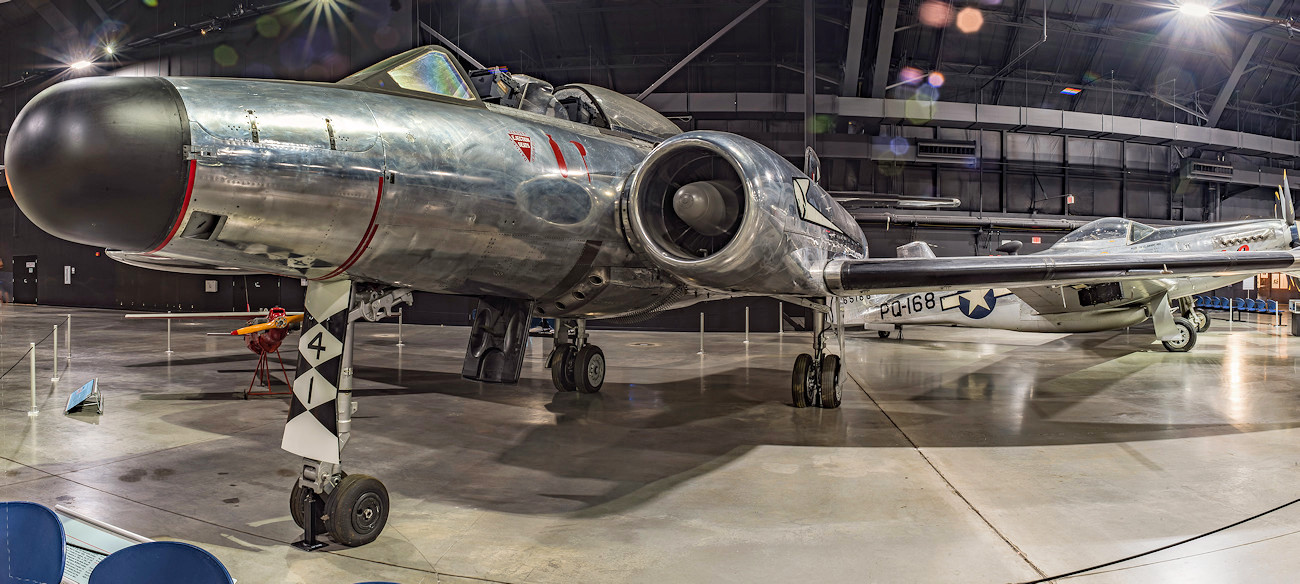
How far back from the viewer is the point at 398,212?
329 centimetres

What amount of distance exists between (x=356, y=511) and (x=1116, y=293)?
43.2 ft

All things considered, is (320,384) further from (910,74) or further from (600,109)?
(910,74)

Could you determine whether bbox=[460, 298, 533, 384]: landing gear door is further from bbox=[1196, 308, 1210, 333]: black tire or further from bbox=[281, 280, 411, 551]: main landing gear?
bbox=[1196, 308, 1210, 333]: black tire

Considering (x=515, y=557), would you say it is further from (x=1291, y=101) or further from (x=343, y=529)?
(x=1291, y=101)

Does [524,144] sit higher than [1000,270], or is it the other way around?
[524,144]

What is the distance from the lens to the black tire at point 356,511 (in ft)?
10.9

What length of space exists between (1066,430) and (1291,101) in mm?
24274

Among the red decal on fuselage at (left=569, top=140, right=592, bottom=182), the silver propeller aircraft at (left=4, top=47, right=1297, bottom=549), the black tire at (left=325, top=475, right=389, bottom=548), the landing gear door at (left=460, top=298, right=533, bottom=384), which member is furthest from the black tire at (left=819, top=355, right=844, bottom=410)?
the black tire at (left=325, top=475, right=389, bottom=548)

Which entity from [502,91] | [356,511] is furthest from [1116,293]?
[356,511]

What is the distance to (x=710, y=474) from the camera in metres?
4.75

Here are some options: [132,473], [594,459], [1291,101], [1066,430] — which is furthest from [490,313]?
[1291,101]

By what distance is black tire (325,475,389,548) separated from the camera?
3.31 meters

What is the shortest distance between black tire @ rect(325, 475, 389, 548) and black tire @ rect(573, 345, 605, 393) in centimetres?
461

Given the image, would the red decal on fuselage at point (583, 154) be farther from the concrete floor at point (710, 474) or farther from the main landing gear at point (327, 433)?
the concrete floor at point (710, 474)
